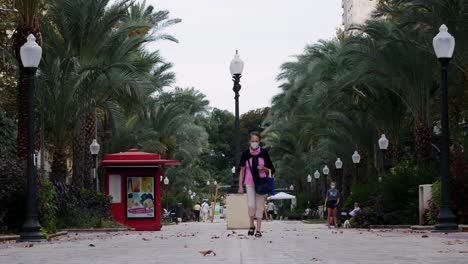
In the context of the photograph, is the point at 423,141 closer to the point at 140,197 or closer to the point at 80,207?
the point at 140,197

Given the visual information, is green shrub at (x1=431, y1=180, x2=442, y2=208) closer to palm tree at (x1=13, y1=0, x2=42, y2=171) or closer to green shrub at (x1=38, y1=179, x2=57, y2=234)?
green shrub at (x1=38, y1=179, x2=57, y2=234)

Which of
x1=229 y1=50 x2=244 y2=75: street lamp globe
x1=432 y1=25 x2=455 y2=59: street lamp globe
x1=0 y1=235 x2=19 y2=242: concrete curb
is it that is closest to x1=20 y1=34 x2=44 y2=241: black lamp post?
x1=0 y1=235 x2=19 y2=242: concrete curb

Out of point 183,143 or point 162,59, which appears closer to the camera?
point 162,59

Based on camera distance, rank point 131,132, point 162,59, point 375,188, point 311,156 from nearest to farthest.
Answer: point 375,188, point 162,59, point 131,132, point 311,156

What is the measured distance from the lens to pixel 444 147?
63.0 ft

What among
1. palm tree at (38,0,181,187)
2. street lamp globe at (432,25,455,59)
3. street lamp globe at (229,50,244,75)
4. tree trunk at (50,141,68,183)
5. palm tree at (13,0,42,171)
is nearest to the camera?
street lamp globe at (432,25,455,59)

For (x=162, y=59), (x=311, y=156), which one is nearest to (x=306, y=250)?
(x=162, y=59)

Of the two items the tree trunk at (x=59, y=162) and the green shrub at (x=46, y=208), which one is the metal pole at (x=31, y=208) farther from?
the tree trunk at (x=59, y=162)

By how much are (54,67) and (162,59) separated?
13.5m

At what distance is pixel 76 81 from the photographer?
30250mm

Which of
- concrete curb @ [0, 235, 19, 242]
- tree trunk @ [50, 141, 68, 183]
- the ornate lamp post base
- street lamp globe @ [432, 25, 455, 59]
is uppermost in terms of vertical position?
street lamp globe @ [432, 25, 455, 59]

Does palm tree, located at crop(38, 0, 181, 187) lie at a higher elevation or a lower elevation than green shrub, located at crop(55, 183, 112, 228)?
higher

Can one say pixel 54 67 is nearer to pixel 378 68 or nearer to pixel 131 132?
pixel 378 68

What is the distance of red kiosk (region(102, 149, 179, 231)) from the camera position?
32500mm
